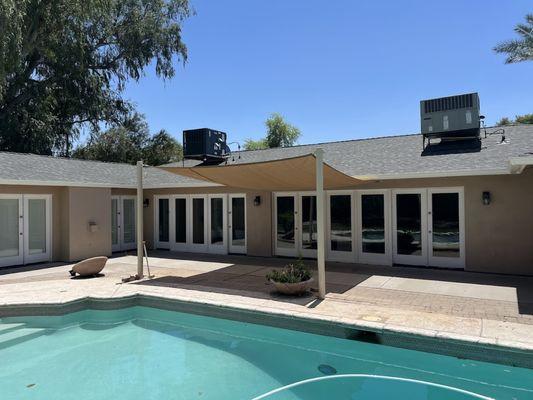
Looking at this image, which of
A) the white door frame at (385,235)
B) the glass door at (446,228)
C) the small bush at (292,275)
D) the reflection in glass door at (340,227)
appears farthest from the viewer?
the reflection in glass door at (340,227)

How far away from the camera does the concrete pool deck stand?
23.7 feet

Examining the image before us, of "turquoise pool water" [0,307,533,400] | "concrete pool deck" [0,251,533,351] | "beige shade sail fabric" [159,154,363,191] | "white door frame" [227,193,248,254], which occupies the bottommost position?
"turquoise pool water" [0,307,533,400]

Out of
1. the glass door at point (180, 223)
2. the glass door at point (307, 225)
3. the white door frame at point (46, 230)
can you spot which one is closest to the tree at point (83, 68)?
the white door frame at point (46, 230)

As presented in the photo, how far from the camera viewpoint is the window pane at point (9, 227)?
13.8 m

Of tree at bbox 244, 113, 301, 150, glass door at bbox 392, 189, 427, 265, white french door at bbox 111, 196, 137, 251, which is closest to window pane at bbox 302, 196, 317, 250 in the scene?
glass door at bbox 392, 189, 427, 265

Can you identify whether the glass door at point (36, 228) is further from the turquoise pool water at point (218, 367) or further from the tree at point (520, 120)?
the tree at point (520, 120)

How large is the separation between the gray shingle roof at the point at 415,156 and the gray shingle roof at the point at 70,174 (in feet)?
18.6

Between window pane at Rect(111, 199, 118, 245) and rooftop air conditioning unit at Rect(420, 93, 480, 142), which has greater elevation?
rooftop air conditioning unit at Rect(420, 93, 480, 142)

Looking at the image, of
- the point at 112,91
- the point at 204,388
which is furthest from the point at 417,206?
the point at 112,91

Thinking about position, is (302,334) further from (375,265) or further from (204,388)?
(375,265)

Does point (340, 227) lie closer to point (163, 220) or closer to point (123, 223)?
point (163, 220)

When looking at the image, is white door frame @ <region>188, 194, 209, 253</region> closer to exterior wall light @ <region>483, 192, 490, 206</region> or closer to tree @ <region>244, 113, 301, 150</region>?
exterior wall light @ <region>483, 192, 490, 206</region>

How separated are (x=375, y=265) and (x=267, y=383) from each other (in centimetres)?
815

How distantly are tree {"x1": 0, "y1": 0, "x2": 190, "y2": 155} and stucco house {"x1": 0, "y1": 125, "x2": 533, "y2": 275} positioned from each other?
11573mm
